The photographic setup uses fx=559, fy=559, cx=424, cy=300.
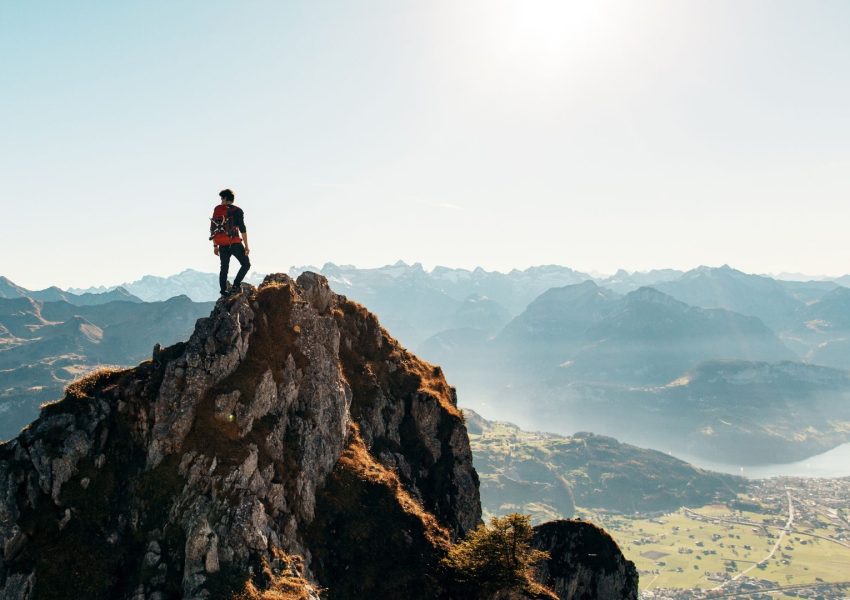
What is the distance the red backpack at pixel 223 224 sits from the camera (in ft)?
139

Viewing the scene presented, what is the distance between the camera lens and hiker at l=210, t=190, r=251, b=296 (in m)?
42.5

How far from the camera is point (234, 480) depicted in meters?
35.9

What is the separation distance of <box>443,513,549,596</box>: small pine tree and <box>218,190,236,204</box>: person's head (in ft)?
102

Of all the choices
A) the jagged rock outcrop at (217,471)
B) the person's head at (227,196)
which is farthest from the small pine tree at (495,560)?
the person's head at (227,196)

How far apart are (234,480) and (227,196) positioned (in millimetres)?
20791

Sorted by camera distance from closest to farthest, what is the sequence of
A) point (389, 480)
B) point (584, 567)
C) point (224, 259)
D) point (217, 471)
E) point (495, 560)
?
point (217, 471) < point (495, 560) < point (224, 259) < point (389, 480) < point (584, 567)

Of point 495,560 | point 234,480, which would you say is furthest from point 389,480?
point 234,480

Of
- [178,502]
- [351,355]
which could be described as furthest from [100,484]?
[351,355]

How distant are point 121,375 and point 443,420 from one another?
30.4 metres

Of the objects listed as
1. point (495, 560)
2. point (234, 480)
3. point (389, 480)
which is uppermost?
point (234, 480)

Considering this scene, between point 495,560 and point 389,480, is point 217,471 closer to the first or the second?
point 389,480

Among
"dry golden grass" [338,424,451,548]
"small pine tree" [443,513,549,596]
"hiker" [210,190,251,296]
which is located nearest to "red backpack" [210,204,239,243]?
"hiker" [210,190,251,296]

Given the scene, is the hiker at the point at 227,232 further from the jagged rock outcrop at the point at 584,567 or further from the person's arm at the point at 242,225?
the jagged rock outcrop at the point at 584,567

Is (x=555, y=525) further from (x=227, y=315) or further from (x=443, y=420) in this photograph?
(x=227, y=315)
